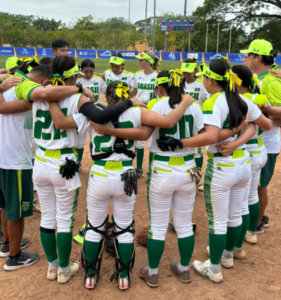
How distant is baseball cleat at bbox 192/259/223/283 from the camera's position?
338 centimetres

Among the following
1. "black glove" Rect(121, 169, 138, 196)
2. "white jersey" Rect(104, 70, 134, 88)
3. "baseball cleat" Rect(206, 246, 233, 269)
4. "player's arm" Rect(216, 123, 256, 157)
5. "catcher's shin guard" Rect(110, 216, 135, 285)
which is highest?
"white jersey" Rect(104, 70, 134, 88)

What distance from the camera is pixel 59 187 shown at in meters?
3.05

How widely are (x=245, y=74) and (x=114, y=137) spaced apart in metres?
1.73

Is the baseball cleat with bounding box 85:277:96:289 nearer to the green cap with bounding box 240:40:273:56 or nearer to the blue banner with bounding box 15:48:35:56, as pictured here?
the green cap with bounding box 240:40:273:56

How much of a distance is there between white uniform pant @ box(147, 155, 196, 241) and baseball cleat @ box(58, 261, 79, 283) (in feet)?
3.36

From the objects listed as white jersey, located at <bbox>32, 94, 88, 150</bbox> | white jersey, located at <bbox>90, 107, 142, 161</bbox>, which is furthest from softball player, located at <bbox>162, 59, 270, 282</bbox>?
white jersey, located at <bbox>32, 94, 88, 150</bbox>

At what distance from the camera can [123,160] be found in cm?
296

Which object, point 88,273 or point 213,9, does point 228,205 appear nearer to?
point 88,273

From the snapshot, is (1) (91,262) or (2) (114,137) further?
(1) (91,262)

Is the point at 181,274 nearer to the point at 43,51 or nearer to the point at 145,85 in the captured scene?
the point at 145,85

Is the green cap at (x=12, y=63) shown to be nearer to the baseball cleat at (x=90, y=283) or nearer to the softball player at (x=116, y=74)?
the softball player at (x=116, y=74)

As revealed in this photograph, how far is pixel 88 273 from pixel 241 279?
5.86ft

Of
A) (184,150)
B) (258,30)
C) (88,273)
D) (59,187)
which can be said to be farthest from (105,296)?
(258,30)

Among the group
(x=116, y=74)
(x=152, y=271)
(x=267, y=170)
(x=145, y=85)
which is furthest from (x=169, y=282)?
(x=116, y=74)
